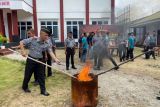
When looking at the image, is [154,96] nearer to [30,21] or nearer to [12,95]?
[12,95]

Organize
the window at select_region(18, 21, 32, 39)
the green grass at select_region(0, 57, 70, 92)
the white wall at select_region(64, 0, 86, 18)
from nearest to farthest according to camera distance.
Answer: the green grass at select_region(0, 57, 70, 92) → the window at select_region(18, 21, 32, 39) → the white wall at select_region(64, 0, 86, 18)

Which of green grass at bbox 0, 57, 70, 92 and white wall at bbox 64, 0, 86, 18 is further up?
white wall at bbox 64, 0, 86, 18

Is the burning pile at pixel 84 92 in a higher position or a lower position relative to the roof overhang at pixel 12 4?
lower

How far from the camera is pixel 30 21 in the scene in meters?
28.3

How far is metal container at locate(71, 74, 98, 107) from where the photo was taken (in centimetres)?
573

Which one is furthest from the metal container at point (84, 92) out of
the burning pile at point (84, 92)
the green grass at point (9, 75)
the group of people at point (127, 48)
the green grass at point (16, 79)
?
the group of people at point (127, 48)

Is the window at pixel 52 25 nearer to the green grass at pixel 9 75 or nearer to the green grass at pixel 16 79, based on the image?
the green grass at pixel 9 75

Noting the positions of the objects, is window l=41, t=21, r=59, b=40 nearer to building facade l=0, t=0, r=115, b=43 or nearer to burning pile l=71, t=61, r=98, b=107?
building facade l=0, t=0, r=115, b=43

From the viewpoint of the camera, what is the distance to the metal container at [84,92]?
5.73 meters

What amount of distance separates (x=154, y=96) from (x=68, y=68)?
193 inches

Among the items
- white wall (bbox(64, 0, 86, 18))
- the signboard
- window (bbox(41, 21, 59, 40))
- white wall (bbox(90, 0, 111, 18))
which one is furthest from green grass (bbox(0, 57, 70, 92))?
white wall (bbox(90, 0, 111, 18))

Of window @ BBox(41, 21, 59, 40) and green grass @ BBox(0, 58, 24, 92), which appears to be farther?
window @ BBox(41, 21, 59, 40)

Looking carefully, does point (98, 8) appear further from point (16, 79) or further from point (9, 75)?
point (16, 79)

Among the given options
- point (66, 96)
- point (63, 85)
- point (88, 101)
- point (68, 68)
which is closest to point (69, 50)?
point (68, 68)
